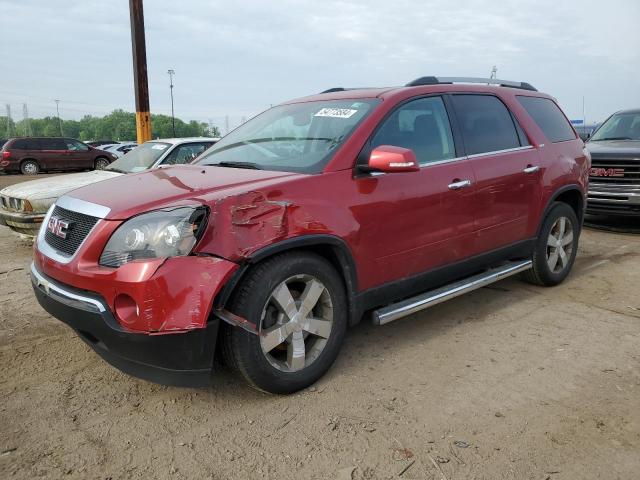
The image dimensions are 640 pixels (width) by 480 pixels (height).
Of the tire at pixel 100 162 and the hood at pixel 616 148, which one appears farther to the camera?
the tire at pixel 100 162

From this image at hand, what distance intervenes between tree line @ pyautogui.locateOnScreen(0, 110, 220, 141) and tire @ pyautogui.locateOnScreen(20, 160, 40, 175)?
73683mm

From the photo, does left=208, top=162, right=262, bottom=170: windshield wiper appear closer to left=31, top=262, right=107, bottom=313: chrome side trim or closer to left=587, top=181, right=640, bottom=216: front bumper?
left=31, top=262, right=107, bottom=313: chrome side trim

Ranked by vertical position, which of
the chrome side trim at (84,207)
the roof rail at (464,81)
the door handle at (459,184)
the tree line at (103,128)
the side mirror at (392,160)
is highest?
the roof rail at (464,81)

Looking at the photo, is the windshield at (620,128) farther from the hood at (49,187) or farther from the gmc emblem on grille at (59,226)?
the gmc emblem on grille at (59,226)

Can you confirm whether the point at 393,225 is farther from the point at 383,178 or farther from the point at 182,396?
the point at 182,396

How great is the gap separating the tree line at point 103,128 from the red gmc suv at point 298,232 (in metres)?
94.6

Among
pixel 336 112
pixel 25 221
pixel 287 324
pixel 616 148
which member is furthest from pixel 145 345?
pixel 616 148

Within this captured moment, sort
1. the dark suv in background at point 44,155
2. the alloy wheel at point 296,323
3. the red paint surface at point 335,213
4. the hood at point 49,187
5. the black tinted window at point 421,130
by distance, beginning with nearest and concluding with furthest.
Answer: the red paint surface at point 335,213 < the alloy wheel at point 296,323 < the black tinted window at point 421,130 < the hood at point 49,187 < the dark suv in background at point 44,155

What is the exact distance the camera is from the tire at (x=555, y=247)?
4.77 meters

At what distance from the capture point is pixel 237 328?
8.89 ft

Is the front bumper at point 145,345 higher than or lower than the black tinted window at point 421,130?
lower

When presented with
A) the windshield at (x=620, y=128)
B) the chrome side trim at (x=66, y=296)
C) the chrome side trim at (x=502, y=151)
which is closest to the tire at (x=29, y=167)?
the windshield at (x=620, y=128)

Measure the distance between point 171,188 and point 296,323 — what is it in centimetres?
103

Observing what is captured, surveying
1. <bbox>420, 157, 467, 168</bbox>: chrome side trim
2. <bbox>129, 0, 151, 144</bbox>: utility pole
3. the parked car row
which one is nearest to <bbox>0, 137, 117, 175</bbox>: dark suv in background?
<bbox>129, 0, 151, 144</bbox>: utility pole
